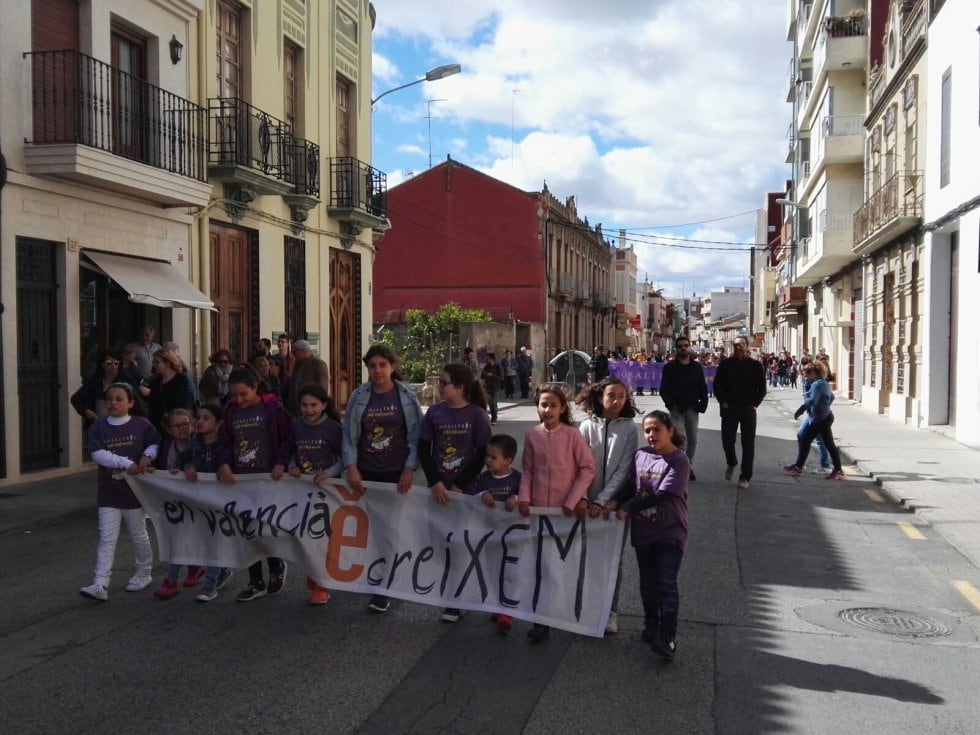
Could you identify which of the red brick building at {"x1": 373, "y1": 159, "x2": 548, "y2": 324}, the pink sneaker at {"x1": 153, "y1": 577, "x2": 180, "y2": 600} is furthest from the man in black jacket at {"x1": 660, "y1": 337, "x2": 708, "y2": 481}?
the red brick building at {"x1": 373, "y1": 159, "x2": 548, "y2": 324}

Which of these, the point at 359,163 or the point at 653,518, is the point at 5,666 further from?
the point at 359,163

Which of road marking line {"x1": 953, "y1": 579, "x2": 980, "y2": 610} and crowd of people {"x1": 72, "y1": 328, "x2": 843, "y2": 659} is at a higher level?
crowd of people {"x1": 72, "y1": 328, "x2": 843, "y2": 659}

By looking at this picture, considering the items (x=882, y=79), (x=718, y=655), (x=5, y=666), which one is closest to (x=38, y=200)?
(x=5, y=666)

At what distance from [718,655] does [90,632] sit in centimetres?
371

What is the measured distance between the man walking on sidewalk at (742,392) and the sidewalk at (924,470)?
1751 millimetres

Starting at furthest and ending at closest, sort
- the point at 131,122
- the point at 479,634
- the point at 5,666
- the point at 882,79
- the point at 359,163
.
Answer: the point at 882,79 < the point at 359,163 < the point at 131,122 < the point at 479,634 < the point at 5,666

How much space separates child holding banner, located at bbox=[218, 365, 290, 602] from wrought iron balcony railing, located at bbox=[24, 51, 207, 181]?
7.09 meters

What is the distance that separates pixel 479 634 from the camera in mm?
5602

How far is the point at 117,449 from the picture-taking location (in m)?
6.34

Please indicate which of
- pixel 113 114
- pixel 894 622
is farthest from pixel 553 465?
pixel 113 114

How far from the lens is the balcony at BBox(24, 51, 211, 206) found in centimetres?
1170

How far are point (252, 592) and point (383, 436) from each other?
1.42m

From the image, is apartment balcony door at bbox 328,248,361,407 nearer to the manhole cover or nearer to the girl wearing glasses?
the girl wearing glasses

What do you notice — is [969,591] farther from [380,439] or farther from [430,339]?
[430,339]
